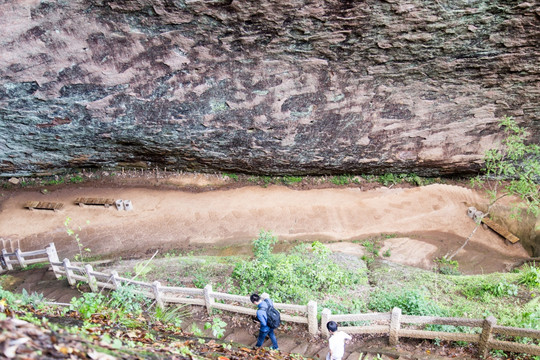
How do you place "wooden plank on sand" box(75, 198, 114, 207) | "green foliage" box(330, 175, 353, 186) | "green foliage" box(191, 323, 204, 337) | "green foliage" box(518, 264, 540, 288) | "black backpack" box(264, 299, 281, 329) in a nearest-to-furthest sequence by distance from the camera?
"black backpack" box(264, 299, 281, 329) → "green foliage" box(191, 323, 204, 337) → "green foliage" box(518, 264, 540, 288) → "wooden plank on sand" box(75, 198, 114, 207) → "green foliage" box(330, 175, 353, 186)

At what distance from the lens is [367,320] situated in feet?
22.3

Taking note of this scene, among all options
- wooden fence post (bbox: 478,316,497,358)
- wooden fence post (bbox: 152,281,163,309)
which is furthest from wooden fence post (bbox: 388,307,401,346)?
wooden fence post (bbox: 152,281,163,309)

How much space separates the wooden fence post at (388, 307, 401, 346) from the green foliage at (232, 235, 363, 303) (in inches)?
76.1

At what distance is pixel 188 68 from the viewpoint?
10.1m

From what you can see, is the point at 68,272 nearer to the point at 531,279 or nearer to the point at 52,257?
the point at 52,257

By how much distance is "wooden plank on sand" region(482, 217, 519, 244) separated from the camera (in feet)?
41.0

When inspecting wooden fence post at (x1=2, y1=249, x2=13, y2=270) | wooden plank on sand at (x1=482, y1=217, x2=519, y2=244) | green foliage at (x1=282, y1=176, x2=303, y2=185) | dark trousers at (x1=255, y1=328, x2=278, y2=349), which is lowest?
wooden plank on sand at (x1=482, y1=217, x2=519, y2=244)

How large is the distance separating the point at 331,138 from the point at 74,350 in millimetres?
10400

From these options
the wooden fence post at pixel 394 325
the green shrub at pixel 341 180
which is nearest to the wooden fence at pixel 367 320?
the wooden fence post at pixel 394 325

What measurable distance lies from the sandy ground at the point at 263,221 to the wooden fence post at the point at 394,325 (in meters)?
5.53

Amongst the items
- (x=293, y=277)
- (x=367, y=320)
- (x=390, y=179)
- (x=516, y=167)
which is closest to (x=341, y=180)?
(x=390, y=179)

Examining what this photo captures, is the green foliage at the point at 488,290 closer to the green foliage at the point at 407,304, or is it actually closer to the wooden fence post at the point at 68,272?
the green foliage at the point at 407,304

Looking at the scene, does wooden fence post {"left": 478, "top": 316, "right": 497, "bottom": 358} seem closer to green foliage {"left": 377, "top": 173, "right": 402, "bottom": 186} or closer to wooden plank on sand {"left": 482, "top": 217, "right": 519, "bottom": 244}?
wooden plank on sand {"left": 482, "top": 217, "right": 519, "bottom": 244}

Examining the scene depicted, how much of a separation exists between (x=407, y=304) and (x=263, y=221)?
7.07 metres
